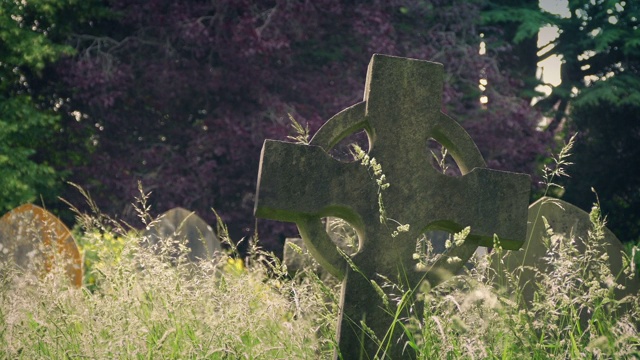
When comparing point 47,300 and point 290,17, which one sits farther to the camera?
point 290,17

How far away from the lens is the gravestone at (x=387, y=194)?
3.33 metres

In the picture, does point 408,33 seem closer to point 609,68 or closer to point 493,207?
point 609,68

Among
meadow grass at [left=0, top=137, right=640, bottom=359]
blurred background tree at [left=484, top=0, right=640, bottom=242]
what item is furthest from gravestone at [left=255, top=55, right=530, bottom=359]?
blurred background tree at [left=484, top=0, right=640, bottom=242]

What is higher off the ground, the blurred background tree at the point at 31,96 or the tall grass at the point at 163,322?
the tall grass at the point at 163,322

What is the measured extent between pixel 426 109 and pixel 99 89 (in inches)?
411

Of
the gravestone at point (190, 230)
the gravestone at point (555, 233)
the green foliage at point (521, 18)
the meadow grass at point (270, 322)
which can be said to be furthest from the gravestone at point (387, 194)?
the green foliage at point (521, 18)

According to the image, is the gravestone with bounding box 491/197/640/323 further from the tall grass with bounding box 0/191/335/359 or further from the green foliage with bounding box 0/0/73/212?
the green foliage with bounding box 0/0/73/212

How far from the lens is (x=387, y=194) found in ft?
11.5

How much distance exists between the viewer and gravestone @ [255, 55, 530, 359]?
131 inches

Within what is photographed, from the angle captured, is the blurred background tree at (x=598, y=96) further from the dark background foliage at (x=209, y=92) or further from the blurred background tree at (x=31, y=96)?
the blurred background tree at (x=31, y=96)

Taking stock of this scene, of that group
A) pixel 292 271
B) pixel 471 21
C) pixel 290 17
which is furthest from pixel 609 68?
pixel 292 271

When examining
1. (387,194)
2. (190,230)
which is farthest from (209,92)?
(387,194)

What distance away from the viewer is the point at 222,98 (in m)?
13.8

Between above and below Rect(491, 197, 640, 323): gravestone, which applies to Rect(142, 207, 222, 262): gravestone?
below
